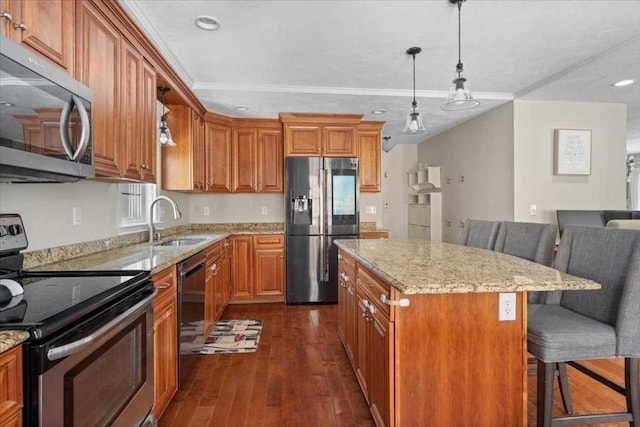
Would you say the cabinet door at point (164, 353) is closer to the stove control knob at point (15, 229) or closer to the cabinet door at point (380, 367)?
the stove control knob at point (15, 229)

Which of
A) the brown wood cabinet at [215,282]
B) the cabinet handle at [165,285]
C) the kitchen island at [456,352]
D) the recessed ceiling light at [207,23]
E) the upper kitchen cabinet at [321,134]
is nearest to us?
the kitchen island at [456,352]

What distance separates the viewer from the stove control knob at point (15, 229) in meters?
1.54

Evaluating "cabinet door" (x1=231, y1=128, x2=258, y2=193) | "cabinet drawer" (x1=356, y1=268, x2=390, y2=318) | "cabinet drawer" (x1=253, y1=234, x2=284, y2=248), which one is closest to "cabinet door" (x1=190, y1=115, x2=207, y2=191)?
"cabinet door" (x1=231, y1=128, x2=258, y2=193)

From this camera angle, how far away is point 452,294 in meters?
1.49

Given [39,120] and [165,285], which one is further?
[165,285]

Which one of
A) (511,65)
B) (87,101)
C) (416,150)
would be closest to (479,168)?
(511,65)

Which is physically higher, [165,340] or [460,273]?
[460,273]

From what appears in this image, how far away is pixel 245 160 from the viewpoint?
180 inches

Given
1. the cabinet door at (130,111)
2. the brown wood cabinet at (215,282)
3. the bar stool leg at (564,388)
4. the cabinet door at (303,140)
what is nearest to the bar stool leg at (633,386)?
the bar stool leg at (564,388)

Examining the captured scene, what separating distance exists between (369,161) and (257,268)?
6.69 feet

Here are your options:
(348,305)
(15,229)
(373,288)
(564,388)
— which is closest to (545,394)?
(564,388)

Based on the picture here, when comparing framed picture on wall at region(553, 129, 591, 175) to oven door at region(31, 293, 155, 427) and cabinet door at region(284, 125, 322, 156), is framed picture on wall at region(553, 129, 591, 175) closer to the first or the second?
cabinet door at region(284, 125, 322, 156)

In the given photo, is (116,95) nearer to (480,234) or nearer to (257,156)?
(257,156)

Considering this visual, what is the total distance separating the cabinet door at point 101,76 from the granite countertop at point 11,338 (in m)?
1.06
